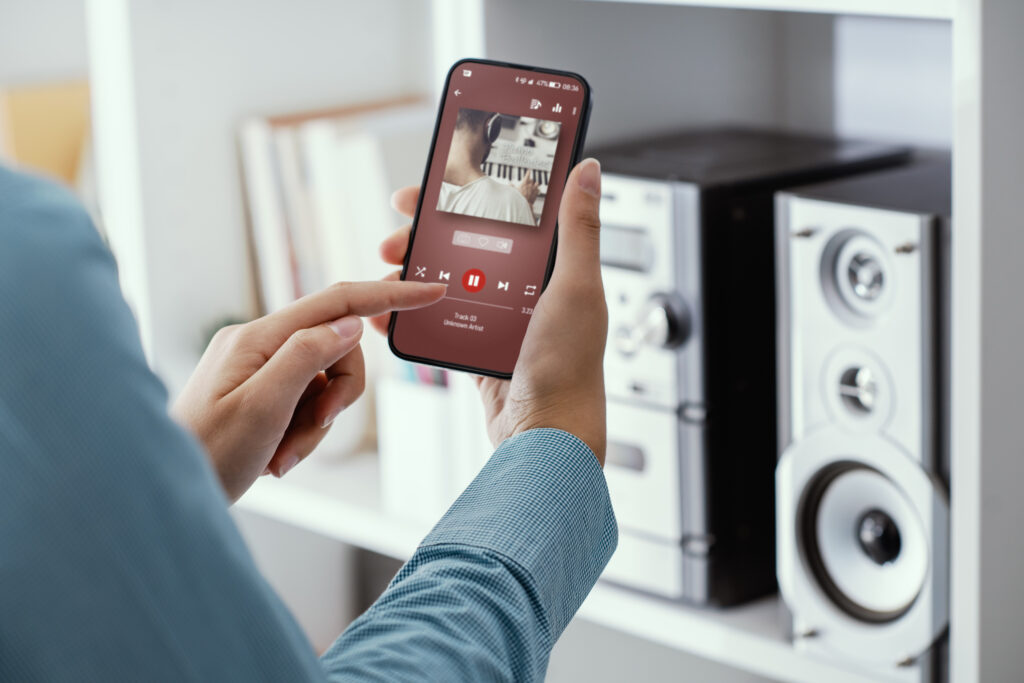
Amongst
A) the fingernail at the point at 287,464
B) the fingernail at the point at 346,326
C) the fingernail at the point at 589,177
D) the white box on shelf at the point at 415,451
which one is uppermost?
the fingernail at the point at 589,177

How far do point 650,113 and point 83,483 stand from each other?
85cm

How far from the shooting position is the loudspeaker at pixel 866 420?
0.78m

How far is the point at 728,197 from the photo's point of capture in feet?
2.94

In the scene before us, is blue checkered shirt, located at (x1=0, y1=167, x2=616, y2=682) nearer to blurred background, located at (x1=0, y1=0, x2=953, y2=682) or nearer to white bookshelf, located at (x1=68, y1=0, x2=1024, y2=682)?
white bookshelf, located at (x1=68, y1=0, x2=1024, y2=682)

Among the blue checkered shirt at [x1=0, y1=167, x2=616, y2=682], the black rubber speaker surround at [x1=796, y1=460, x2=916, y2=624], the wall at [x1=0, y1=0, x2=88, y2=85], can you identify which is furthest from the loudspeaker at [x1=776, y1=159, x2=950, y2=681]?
the wall at [x1=0, y1=0, x2=88, y2=85]

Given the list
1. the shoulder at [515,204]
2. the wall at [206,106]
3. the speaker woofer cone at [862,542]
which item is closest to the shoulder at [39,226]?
the shoulder at [515,204]

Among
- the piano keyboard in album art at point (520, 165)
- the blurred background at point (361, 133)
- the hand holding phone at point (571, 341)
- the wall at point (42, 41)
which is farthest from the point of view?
the wall at point (42, 41)

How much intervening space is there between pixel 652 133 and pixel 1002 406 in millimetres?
479

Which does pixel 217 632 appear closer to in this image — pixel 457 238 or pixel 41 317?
pixel 41 317

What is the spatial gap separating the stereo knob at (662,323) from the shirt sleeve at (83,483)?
0.59m

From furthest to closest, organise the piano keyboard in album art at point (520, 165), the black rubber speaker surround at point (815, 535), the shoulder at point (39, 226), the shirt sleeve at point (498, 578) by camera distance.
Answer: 1. the black rubber speaker surround at point (815, 535)
2. the piano keyboard in album art at point (520, 165)
3. the shirt sleeve at point (498, 578)
4. the shoulder at point (39, 226)

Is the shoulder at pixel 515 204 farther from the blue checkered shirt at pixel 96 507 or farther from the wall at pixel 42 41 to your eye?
the wall at pixel 42 41

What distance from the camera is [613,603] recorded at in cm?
98

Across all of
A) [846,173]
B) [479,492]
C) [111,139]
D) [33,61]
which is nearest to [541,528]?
[479,492]
